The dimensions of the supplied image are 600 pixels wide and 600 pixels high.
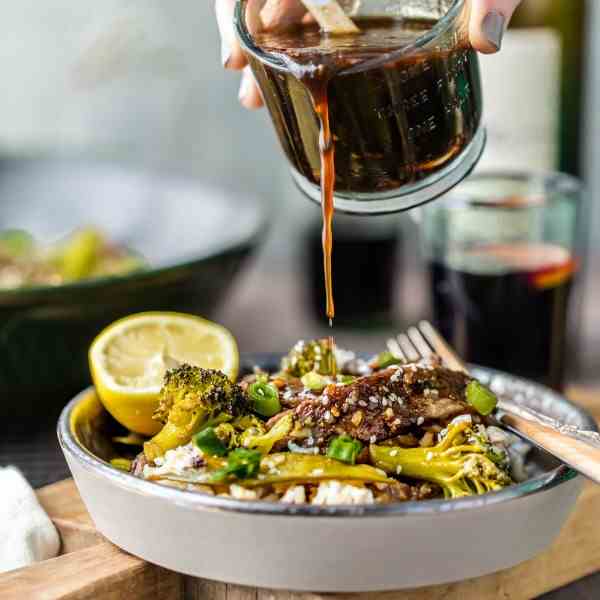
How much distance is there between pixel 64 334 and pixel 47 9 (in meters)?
2.20

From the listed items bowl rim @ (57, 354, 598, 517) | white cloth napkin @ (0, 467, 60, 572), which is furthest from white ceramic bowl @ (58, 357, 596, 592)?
white cloth napkin @ (0, 467, 60, 572)

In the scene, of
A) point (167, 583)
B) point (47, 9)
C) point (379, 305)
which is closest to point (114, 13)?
point (47, 9)

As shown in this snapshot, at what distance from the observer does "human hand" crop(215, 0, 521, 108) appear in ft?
4.83

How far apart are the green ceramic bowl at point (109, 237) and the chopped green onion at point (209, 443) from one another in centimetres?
80

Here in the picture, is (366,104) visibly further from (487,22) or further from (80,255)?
(80,255)

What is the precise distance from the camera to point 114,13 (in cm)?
398

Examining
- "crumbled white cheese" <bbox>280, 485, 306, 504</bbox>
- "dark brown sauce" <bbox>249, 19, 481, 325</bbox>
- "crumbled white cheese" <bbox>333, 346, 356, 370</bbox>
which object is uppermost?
"dark brown sauce" <bbox>249, 19, 481, 325</bbox>

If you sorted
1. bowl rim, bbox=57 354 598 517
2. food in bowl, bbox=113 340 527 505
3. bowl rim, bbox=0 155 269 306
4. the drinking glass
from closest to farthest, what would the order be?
bowl rim, bbox=57 354 598 517 < food in bowl, bbox=113 340 527 505 < bowl rim, bbox=0 155 269 306 < the drinking glass

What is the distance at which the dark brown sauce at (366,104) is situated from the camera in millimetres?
1423

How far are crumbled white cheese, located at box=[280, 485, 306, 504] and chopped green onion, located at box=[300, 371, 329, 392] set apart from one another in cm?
22

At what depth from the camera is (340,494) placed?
1295 mm

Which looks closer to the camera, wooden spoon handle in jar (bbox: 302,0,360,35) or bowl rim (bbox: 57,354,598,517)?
bowl rim (bbox: 57,354,598,517)

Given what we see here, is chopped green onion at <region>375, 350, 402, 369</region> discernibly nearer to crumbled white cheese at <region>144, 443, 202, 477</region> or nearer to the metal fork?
the metal fork

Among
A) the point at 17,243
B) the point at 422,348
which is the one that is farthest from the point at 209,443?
the point at 17,243
